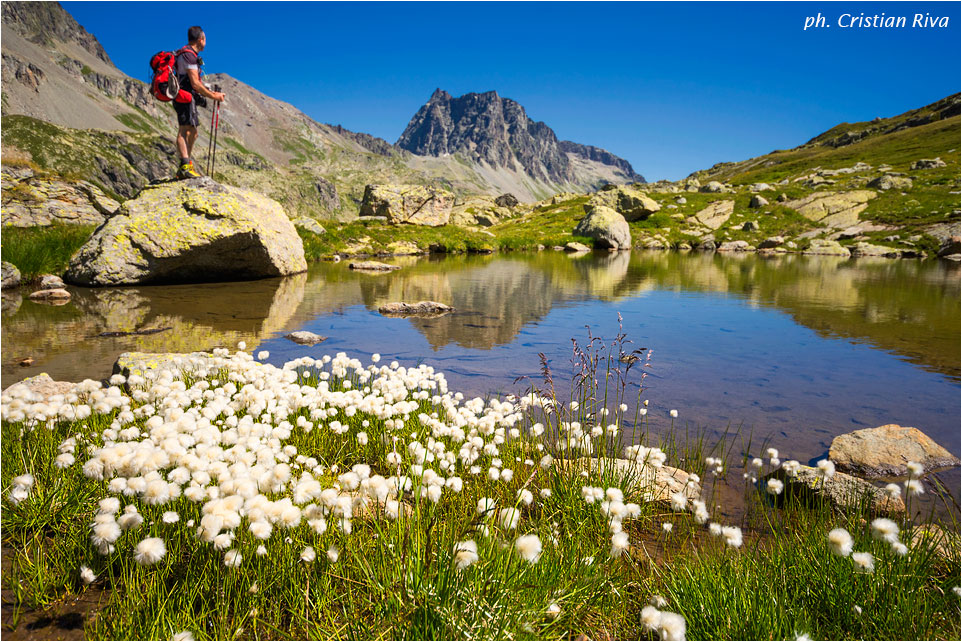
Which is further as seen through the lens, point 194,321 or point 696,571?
point 194,321

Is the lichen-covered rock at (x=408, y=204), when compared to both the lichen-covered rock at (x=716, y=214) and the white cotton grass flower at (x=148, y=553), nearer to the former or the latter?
the lichen-covered rock at (x=716, y=214)

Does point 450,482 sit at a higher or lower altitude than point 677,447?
higher

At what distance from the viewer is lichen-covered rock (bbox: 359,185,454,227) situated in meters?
48.1

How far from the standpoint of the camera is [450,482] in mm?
3102

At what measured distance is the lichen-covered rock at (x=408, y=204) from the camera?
4809cm

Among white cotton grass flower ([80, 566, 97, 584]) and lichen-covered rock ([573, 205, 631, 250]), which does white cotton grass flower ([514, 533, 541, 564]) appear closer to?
white cotton grass flower ([80, 566, 97, 584])

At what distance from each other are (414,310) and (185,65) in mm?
8469

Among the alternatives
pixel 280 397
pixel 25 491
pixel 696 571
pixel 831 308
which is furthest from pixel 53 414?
pixel 831 308

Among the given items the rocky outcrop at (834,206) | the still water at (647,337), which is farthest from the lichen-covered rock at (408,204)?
the rocky outcrop at (834,206)

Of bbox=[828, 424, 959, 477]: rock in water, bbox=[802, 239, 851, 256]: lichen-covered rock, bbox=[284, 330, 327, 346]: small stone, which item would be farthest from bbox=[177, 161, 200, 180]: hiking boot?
bbox=[802, 239, 851, 256]: lichen-covered rock

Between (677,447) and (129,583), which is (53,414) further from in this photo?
(677,447)

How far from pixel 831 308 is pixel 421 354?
1320cm

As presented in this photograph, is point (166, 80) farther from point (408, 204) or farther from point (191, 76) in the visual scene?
point (408, 204)

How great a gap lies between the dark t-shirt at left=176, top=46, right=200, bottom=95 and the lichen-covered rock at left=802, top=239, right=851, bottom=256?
53.3 meters
